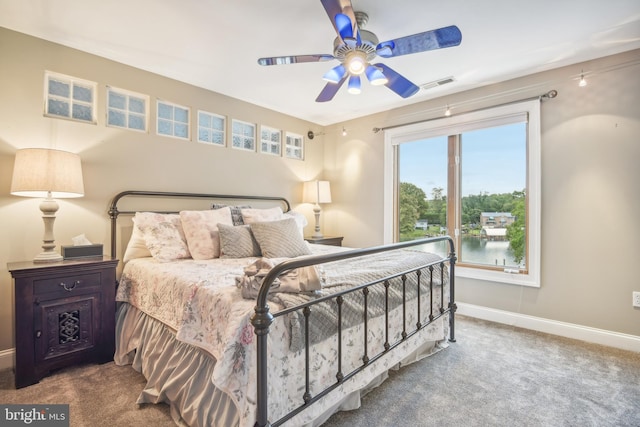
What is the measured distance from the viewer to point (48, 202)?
230cm

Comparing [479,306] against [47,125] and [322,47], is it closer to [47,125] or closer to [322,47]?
[322,47]

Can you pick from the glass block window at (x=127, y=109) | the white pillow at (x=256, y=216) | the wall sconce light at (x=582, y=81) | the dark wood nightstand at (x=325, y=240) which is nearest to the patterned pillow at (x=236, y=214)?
the white pillow at (x=256, y=216)

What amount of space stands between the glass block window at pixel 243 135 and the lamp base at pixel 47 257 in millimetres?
1995

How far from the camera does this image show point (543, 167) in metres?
2.99

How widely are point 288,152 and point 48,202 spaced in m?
2.71

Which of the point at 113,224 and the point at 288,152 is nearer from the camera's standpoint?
the point at 113,224

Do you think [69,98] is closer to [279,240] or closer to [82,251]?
[82,251]

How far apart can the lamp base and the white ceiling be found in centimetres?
166

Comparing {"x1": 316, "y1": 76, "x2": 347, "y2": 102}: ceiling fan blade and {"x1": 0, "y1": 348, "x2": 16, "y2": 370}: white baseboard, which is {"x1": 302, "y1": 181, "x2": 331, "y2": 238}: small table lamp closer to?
{"x1": 316, "y1": 76, "x2": 347, "y2": 102}: ceiling fan blade

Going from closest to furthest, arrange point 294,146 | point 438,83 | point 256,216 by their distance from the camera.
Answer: point 256,216 < point 438,83 < point 294,146

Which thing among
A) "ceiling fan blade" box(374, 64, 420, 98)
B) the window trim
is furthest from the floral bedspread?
"ceiling fan blade" box(374, 64, 420, 98)

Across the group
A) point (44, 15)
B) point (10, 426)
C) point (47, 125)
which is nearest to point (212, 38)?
point (44, 15)

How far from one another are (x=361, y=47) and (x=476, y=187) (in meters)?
2.26

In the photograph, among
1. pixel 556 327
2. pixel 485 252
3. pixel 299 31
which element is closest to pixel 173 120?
pixel 299 31
